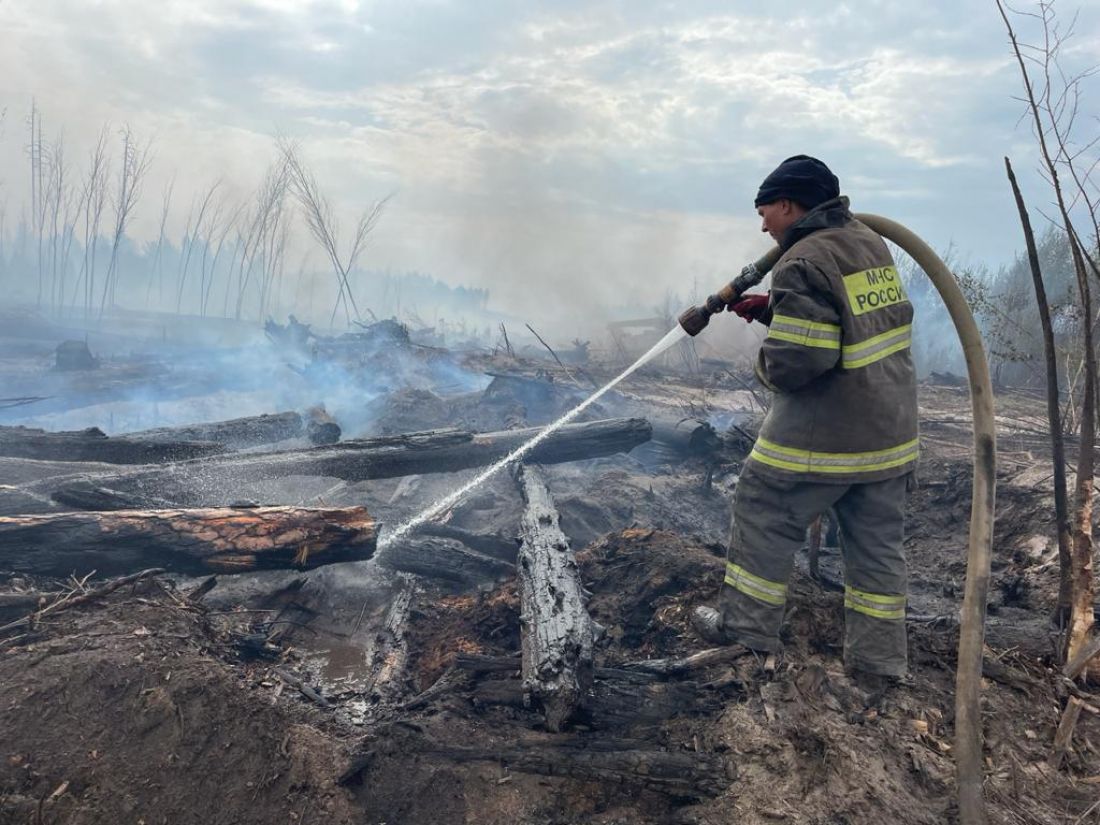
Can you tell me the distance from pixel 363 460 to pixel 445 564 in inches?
54.4

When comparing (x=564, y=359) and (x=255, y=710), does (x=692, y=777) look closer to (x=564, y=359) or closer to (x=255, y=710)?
(x=255, y=710)

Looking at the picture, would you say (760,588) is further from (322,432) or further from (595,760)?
(322,432)

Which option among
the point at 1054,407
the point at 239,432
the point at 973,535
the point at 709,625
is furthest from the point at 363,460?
the point at 1054,407

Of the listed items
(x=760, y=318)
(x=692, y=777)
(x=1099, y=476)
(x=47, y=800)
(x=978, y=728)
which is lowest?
(x=47, y=800)

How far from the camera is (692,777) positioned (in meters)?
2.51

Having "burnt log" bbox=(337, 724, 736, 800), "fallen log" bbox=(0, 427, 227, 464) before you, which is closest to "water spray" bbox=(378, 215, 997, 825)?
"burnt log" bbox=(337, 724, 736, 800)

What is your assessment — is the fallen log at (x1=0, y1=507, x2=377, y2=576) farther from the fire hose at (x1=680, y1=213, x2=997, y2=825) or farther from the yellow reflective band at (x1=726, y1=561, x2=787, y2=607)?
the fire hose at (x1=680, y1=213, x2=997, y2=825)

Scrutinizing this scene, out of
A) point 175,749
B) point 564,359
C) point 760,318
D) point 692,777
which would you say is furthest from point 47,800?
point 564,359

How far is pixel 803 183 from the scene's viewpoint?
119 inches

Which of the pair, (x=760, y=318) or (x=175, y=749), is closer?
(x=175, y=749)

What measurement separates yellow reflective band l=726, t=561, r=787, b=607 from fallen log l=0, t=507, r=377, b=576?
2.48 meters

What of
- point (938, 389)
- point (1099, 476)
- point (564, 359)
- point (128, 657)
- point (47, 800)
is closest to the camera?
point (47, 800)

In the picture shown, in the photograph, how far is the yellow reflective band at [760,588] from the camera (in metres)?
3.03

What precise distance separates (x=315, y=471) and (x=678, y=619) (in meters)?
3.54
